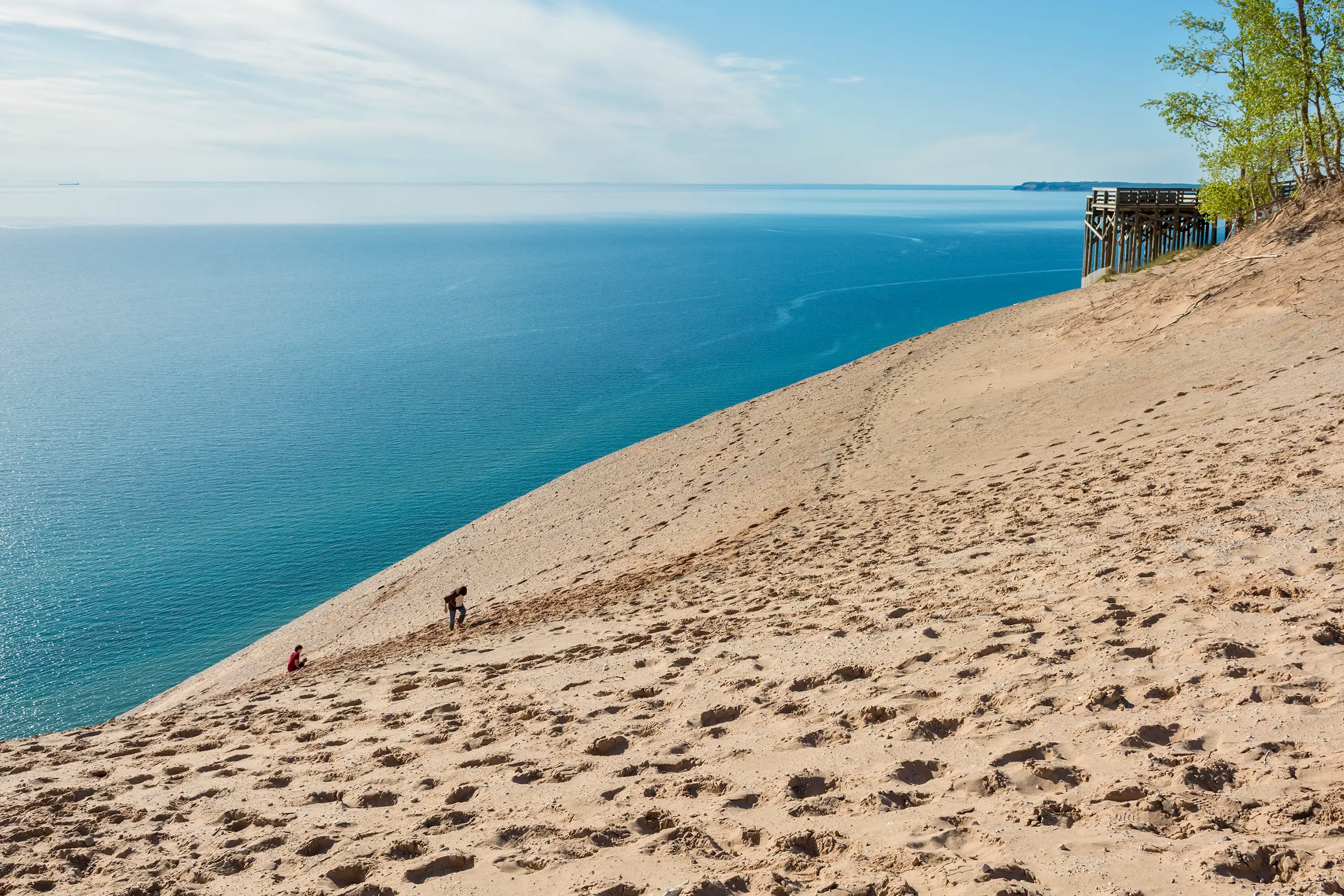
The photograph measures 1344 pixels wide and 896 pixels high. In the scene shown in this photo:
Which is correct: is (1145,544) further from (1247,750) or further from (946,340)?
(946,340)

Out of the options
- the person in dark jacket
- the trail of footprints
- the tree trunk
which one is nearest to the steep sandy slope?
the trail of footprints

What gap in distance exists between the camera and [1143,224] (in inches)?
1641

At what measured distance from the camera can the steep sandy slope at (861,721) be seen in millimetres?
4949

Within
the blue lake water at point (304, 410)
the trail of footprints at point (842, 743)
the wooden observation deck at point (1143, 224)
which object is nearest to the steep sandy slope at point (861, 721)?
the trail of footprints at point (842, 743)

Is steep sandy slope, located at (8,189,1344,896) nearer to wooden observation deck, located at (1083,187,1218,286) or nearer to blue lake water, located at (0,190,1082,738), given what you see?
blue lake water, located at (0,190,1082,738)

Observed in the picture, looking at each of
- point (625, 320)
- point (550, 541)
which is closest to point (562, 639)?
point (550, 541)

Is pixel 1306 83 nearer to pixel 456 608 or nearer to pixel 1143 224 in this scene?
pixel 1143 224

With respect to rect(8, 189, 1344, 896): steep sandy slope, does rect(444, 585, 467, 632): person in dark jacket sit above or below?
below

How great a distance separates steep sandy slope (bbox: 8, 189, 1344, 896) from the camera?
4.95 meters

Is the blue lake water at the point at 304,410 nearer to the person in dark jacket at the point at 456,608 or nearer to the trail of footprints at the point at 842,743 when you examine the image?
the person in dark jacket at the point at 456,608

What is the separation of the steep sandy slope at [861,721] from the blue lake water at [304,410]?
672 inches

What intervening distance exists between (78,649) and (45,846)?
80.9ft

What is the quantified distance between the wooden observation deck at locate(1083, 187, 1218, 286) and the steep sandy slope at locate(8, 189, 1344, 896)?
88.8ft

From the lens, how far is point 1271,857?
4.18 metres
